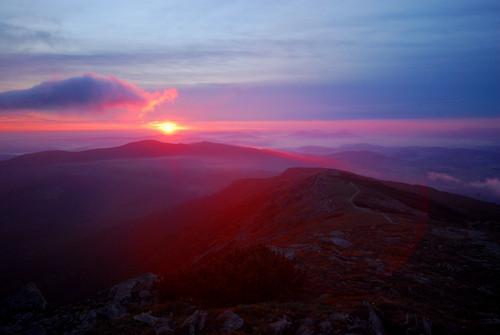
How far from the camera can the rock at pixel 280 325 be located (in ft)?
24.7

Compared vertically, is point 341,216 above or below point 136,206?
above

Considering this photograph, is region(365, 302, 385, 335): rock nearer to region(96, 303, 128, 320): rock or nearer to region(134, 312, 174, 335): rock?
region(134, 312, 174, 335): rock

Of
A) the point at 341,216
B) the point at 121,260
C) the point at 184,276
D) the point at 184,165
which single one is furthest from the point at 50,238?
the point at 184,165

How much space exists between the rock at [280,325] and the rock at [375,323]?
1730 millimetres

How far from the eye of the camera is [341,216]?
2408 cm

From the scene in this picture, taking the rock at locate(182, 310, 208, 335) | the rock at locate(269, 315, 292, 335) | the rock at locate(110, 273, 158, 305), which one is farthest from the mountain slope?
the rock at locate(110, 273, 158, 305)

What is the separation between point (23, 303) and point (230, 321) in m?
8.48

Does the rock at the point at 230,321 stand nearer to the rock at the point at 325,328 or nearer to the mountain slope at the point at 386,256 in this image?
the rock at the point at 325,328

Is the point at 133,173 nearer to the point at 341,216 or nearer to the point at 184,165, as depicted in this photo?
the point at 184,165

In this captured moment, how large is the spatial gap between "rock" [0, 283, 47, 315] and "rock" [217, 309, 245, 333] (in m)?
7.42

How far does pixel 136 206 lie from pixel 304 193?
67381mm

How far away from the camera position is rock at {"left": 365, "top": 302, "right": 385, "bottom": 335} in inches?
287

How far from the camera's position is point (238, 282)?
1024 centimetres

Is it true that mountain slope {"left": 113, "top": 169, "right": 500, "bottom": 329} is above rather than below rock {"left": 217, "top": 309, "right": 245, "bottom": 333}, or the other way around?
below
